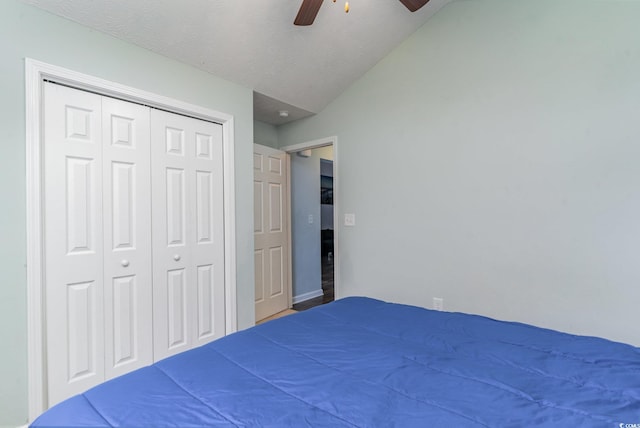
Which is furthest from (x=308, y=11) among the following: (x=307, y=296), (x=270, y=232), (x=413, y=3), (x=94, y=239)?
(x=307, y=296)

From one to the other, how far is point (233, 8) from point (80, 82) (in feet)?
3.47

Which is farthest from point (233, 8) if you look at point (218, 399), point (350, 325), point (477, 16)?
point (218, 399)

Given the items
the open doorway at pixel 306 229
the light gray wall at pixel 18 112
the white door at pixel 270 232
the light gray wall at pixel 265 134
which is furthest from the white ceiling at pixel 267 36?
the open doorway at pixel 306 229

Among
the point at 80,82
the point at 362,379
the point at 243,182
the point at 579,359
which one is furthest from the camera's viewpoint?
the point at 243,182

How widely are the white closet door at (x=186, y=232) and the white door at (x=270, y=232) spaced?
2.70 feet

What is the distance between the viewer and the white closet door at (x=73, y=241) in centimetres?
186

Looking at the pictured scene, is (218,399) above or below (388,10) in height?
below

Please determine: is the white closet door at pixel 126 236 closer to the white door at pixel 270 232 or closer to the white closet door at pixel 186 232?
the white closet door at pixel 186 232

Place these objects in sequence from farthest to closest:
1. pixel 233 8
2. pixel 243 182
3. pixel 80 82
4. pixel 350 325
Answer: pixel 243 182 < pixel 233 8 < pixel 80 82 < pixel 350 325

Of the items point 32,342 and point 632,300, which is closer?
point 32,342

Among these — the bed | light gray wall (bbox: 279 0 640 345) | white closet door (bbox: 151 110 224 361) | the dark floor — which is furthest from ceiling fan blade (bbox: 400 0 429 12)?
the dark floor

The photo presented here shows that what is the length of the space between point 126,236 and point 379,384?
1.94 meters

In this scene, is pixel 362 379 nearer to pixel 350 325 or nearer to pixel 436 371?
pixel 436 371

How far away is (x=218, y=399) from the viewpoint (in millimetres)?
907
